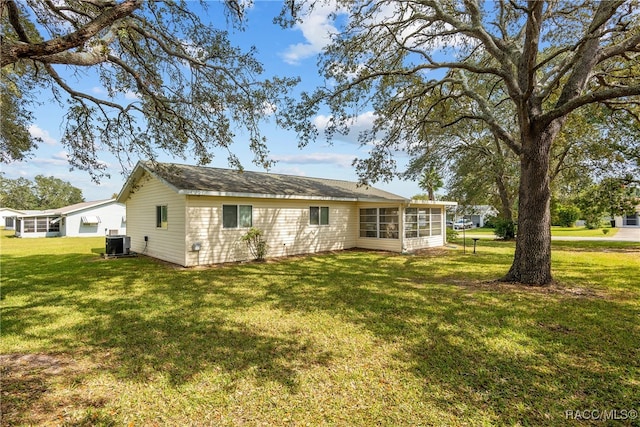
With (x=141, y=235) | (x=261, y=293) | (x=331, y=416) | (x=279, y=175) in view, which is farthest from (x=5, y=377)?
(x=279, y=175)

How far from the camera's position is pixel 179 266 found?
34.7 feet

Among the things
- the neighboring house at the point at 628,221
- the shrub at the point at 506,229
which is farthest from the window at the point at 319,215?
the neighboring house at the point at 628,221

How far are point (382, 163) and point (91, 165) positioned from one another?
353 inches

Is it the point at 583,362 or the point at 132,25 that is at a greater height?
the point at 132,25

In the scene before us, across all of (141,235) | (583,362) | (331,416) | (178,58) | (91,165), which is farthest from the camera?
(141,235)

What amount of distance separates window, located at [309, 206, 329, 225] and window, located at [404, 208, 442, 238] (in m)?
3.82

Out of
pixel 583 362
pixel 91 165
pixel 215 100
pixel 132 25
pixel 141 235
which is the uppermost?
pixel 132 25

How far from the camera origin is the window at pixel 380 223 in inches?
585

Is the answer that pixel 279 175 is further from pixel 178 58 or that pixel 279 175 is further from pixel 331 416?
pixel 331 416

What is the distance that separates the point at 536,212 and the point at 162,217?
12.5 m

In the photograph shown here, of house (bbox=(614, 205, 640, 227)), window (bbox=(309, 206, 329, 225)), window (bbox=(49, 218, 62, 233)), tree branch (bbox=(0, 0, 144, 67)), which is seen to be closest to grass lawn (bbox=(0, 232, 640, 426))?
tree branch (bbox=(0, 0, 144, 67))

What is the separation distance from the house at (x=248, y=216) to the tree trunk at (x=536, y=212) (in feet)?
18.5

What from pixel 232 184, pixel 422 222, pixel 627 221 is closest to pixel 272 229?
pixel 232 184

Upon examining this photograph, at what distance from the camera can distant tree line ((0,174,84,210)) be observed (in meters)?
60.9
